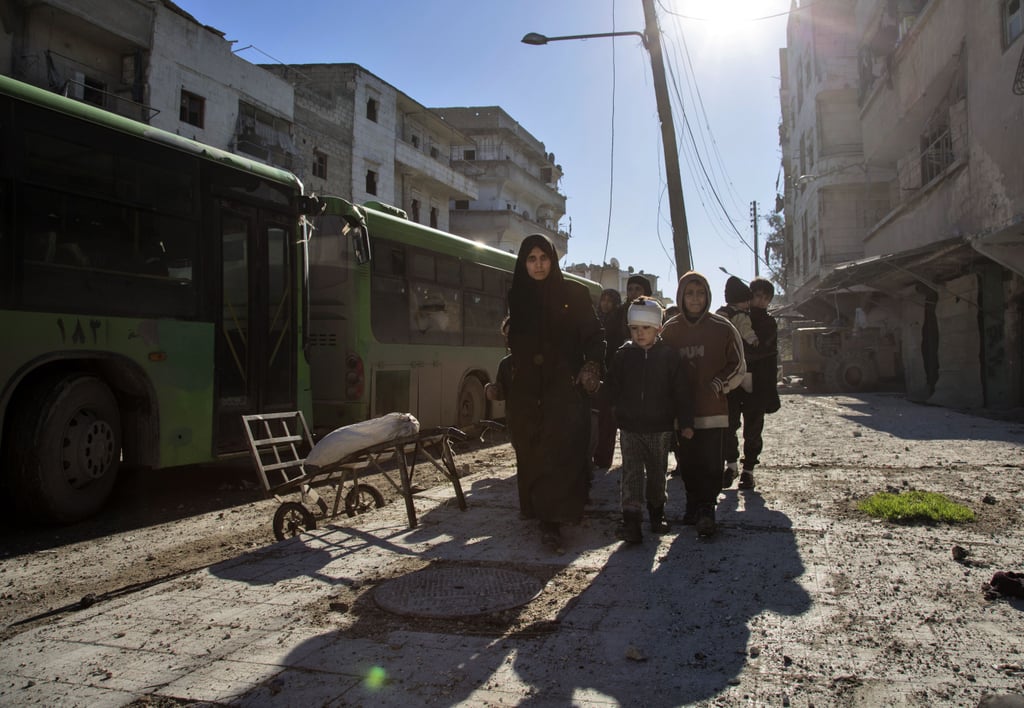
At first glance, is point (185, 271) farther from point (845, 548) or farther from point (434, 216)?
point (434, 216)

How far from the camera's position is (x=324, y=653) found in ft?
9.09

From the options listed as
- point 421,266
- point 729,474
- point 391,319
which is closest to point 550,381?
point 729,474

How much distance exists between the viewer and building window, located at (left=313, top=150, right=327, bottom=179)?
93.3ft

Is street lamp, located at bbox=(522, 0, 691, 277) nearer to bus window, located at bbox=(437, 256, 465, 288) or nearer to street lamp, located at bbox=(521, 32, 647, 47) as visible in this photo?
street lamp, located at bbox=(521, 32, 647, 47)

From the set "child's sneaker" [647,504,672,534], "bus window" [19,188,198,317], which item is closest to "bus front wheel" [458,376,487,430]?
"bus window" [19,188,198,317]

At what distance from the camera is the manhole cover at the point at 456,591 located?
3248mm

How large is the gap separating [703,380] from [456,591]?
221cm

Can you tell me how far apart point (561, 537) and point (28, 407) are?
158 inches

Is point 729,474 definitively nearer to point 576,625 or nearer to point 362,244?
point 576,625

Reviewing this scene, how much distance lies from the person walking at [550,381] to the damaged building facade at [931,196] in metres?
10.4

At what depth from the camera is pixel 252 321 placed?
739 cm

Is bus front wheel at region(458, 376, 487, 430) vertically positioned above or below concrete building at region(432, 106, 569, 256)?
below

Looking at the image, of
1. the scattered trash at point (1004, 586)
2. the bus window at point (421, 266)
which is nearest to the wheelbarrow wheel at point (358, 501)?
the scattered trash at point (1004, 586)

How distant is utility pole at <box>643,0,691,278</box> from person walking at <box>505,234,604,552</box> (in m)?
8.21
